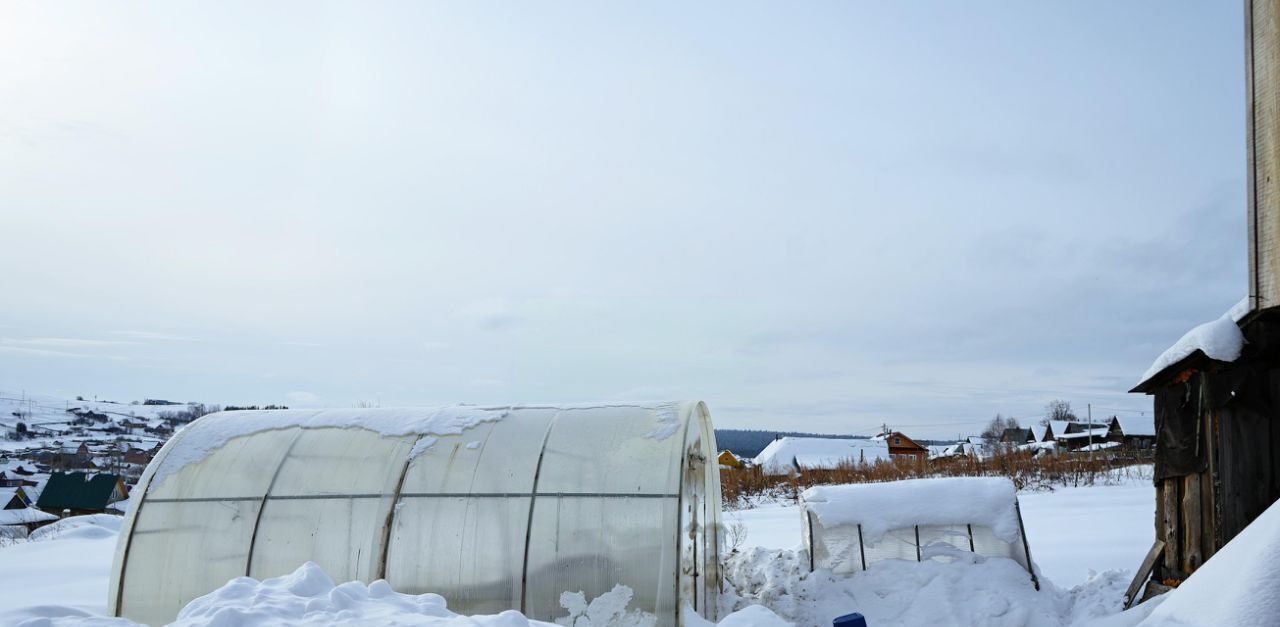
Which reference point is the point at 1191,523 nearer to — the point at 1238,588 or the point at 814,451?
the point at 1238,588

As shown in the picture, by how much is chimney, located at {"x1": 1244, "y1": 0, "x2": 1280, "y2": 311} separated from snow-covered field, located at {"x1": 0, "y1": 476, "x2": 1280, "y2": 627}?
11.0 feet

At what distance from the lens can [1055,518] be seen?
60.1 feet

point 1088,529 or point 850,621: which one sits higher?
point 850,621

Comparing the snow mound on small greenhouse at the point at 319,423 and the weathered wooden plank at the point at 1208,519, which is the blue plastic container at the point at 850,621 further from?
the snow mound on small greenhouse at the point at 319,423

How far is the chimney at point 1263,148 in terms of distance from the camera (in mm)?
8680

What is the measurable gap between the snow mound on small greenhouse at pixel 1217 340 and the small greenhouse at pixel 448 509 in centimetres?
536

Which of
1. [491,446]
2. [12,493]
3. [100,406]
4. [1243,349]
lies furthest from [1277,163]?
[100,406]

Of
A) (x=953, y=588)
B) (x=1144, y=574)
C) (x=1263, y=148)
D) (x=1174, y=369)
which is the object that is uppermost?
(x=1263, y=148)

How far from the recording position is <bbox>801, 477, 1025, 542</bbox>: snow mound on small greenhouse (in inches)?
454

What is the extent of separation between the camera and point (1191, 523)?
30.5 ft

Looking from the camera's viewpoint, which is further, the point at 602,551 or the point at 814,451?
the point at 814,451

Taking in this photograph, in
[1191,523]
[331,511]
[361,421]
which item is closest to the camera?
[1191,523]

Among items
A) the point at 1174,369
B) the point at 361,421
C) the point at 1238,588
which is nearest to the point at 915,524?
the point at 1174,369

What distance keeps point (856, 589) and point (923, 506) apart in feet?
5.12
